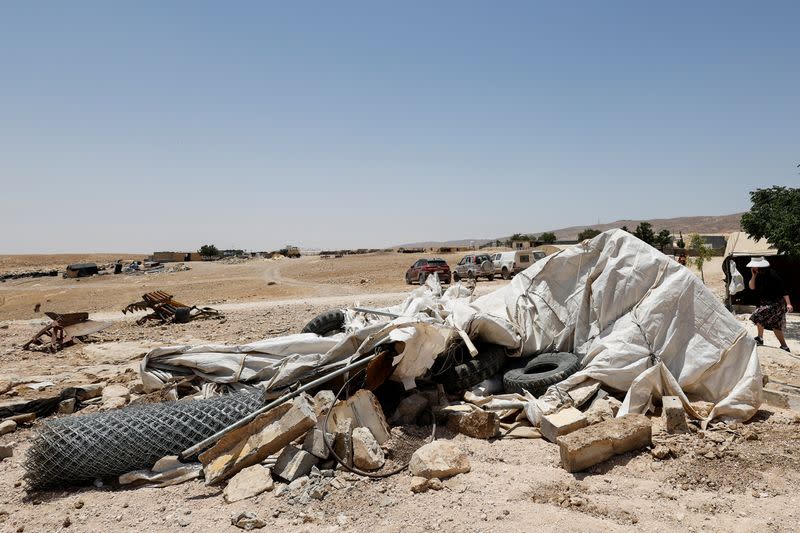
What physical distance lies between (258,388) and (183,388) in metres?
1.22

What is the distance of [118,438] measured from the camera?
4668 millimetres

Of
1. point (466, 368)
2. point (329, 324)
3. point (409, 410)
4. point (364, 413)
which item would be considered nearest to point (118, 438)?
point (364, 413)

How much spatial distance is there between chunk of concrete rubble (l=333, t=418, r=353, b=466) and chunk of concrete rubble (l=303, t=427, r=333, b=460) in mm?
73

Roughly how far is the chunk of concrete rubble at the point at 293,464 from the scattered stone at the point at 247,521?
541 millimetres

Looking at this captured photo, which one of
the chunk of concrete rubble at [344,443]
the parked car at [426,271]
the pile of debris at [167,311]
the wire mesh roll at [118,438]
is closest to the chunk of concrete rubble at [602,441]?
the chunk of concrete rubble at [344,443]

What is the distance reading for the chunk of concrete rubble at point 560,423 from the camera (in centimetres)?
501

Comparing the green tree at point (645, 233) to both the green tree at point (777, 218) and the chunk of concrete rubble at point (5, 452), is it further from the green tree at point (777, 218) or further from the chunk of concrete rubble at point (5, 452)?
the chunk of concrete rubble at point (5, 452)

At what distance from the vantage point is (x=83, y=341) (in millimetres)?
13000

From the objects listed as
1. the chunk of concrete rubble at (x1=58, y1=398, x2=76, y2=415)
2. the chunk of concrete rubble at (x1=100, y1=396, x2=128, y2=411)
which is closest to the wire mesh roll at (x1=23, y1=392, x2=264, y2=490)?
the chunk of concrete rubble at (x1=100, y1=396, x2=128, y2=411)

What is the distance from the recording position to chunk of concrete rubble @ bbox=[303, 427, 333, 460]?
459cm

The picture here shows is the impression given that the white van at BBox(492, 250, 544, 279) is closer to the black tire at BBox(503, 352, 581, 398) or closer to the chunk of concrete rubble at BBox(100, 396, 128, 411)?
the black tire at BBox(503, 352, 581, 398)

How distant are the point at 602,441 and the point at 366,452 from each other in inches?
82.7

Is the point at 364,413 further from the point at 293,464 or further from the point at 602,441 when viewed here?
the point at 602,441

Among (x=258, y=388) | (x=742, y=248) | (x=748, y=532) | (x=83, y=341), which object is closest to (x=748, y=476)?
(x=748, y=532)
